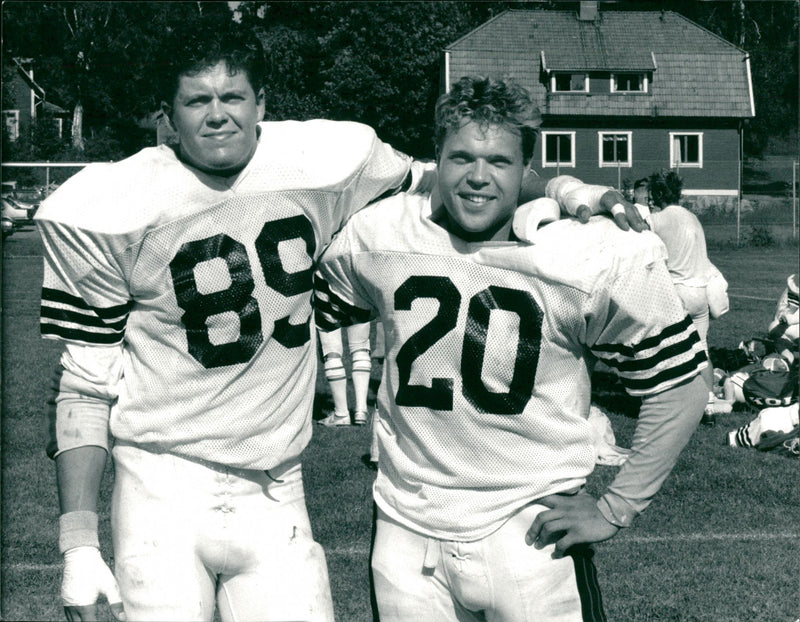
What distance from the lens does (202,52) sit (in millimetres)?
2877

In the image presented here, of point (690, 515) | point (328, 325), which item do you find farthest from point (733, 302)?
point (328, 325)

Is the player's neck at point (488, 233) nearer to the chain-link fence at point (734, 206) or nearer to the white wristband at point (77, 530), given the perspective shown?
the white wristband at point (77, 530)

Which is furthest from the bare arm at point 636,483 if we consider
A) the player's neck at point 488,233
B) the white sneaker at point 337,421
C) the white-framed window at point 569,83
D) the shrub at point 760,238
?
the white-framed window at point 569,83

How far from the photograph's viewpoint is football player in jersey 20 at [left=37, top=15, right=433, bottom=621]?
2.83m

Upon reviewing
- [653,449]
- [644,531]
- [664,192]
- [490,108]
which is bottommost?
[644,531]

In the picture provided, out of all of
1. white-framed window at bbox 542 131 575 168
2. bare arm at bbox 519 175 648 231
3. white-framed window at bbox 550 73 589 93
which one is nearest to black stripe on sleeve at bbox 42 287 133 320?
bare arm at bbox 519 175 648 231

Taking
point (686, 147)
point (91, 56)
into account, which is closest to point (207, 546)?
point (686, 147)

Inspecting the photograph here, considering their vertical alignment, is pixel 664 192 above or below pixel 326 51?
below

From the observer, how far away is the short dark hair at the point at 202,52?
288 cm

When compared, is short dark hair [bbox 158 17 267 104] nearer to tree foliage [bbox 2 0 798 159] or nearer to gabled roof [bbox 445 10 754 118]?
tree foliage [bbox 2 0 798 159]

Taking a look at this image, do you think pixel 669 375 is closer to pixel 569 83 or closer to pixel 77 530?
pixel 77 530

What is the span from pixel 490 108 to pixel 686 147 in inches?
1435

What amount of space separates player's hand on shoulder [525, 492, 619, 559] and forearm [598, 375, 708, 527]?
0.11 feet

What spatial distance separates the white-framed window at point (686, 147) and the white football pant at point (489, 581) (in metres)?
35.6
